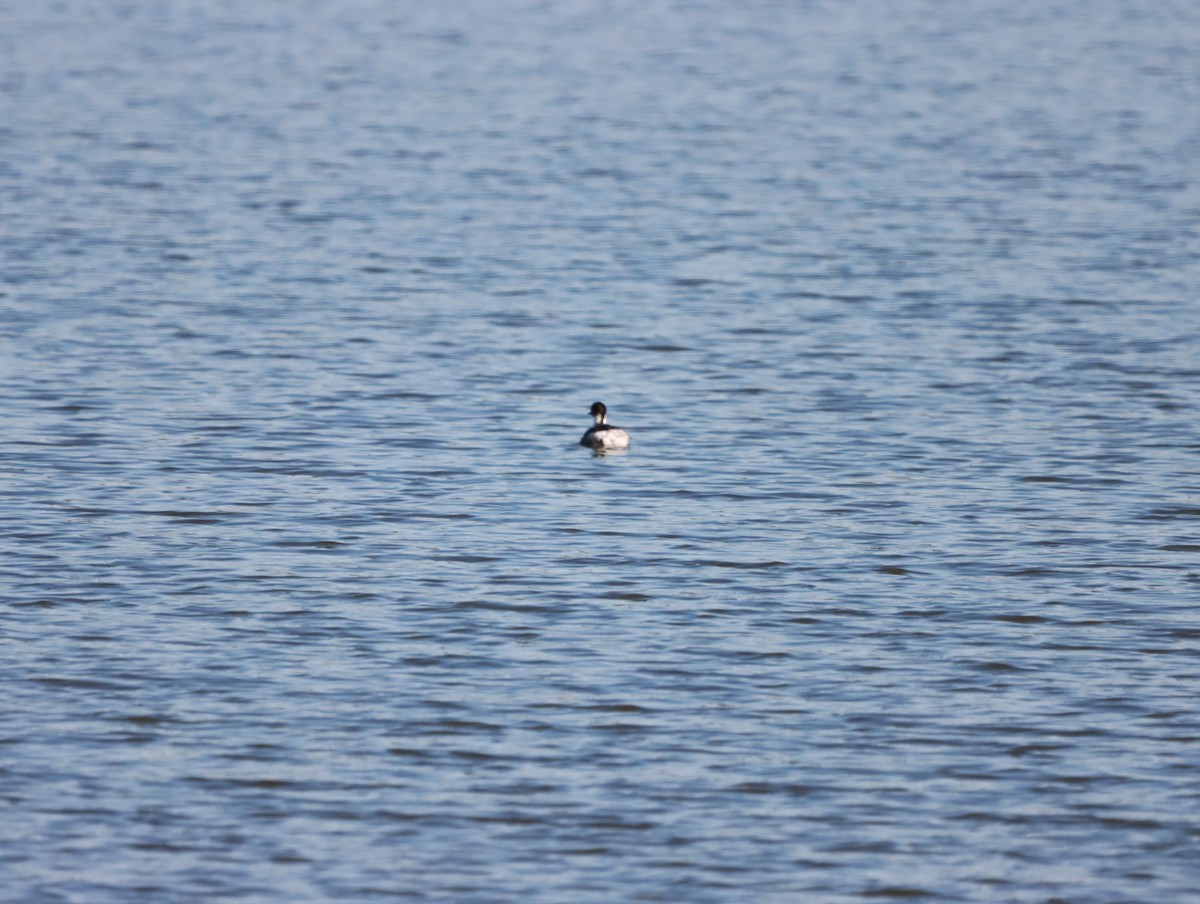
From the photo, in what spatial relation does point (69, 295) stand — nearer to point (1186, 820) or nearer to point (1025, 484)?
point (1025, 484)

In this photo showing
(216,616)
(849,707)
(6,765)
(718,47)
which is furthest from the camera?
(718,47)

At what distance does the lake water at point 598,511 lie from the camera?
11398 millimetres

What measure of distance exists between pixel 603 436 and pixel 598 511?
2.16 metres

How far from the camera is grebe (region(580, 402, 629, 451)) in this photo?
809 inches

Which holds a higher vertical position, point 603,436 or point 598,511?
point 603,436

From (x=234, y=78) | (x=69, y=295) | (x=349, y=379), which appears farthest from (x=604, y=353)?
(x=234, y=78)

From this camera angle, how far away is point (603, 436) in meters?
20.5

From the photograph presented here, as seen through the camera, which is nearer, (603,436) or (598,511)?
(598,511)

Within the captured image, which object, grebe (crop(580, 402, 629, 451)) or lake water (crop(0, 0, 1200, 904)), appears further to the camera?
grebe (crop(580, 402, 629, 451))

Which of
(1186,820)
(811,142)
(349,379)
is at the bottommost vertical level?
(1186,820)

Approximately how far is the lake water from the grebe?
6.9 inches

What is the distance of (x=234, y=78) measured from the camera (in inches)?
1946

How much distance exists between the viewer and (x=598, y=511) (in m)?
18.5

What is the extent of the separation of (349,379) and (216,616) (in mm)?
8922
